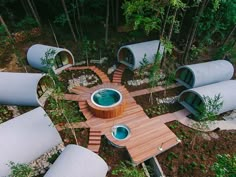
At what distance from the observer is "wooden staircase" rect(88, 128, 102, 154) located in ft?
40.6

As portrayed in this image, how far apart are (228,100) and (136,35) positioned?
895 cm

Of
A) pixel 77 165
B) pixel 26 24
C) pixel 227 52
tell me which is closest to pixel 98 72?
pixel 26 24

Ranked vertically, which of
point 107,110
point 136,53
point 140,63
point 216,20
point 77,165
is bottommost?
point 107,110

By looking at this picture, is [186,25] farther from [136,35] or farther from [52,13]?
[52,13]

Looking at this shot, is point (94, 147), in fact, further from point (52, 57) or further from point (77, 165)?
point (52, 57)

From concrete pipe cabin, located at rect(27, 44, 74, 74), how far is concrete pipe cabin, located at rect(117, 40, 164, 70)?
3847 millimetres

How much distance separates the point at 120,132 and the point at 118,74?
4955mm

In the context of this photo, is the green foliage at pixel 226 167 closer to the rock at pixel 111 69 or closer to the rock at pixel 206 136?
the rock at pixel 206 136

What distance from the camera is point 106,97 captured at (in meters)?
15.1

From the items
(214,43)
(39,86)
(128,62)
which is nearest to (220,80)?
(214,43)

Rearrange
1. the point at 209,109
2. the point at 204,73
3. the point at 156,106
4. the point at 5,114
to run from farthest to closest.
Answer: the point at 204,73
the point at 156,106
the point at 5,114
the point at 209,109

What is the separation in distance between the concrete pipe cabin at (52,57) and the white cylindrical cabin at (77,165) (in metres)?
7.50

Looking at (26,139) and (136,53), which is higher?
(136,53)

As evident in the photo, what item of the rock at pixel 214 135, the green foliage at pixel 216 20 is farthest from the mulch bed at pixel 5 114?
the green foliage at pixel 216 20
